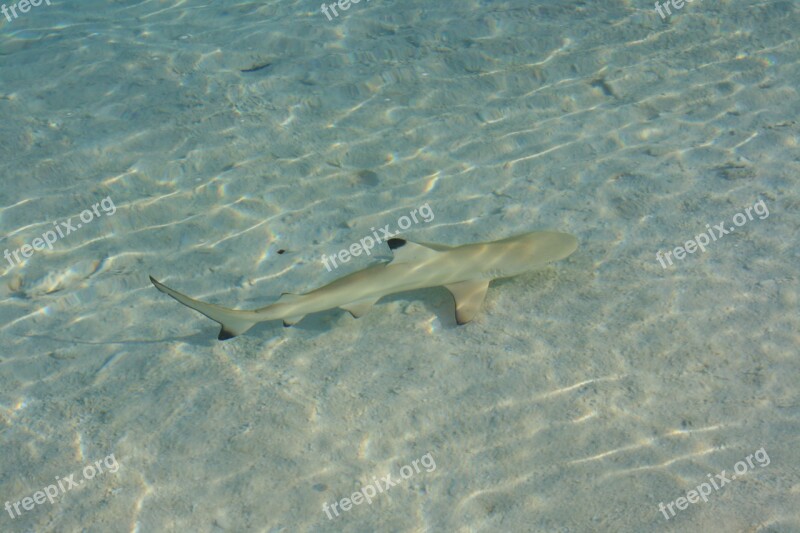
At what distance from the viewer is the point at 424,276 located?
16.8ft

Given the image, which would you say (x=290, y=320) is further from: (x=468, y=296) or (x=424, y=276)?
(x=468, y=296)

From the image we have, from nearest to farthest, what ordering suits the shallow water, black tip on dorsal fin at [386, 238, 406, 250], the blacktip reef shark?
the shallow water → the blacktip reef shark → black tip on dorsal fin at [386, 238, 406, 250]

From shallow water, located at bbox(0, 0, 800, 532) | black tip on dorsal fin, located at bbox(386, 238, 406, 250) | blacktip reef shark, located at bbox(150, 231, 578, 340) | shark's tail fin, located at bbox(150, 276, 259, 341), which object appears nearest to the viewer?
shallow water, located at bbox(0, 0, 800, 532)

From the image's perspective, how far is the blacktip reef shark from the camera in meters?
4.87

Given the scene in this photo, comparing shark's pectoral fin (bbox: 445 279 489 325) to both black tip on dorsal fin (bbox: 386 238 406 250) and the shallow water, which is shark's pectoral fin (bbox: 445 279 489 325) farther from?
black tip on dorsal fin (bbox: 386 238 406 250)

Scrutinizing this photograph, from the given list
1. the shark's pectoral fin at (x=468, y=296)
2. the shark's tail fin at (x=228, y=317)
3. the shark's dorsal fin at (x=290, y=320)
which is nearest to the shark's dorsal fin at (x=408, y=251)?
the shark's pectoral fin at (x=468, y=296)

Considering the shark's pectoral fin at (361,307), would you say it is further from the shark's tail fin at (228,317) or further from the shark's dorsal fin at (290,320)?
the shark's tail fin at (228,317)

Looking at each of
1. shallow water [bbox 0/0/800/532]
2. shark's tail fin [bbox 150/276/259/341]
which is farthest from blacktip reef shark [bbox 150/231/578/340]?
shallow water [bbox 0/0/800/532]

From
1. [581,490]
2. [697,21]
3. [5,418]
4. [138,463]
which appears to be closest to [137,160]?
[5,418]

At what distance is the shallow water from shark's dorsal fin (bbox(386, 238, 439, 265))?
480 mm

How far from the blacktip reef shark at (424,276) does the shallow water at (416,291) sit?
0.25 metres

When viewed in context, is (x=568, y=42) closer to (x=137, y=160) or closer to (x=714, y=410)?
(x=137, y=160)

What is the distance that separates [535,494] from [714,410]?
1.24 meters

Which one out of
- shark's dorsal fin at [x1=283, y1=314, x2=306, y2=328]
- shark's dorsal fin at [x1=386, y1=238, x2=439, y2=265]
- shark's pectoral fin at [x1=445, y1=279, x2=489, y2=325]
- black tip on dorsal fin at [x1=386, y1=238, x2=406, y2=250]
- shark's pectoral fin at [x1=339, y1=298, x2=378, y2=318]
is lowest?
shark's pectoral fin at [x1=445, y1=279, x2=489, y2=325]
